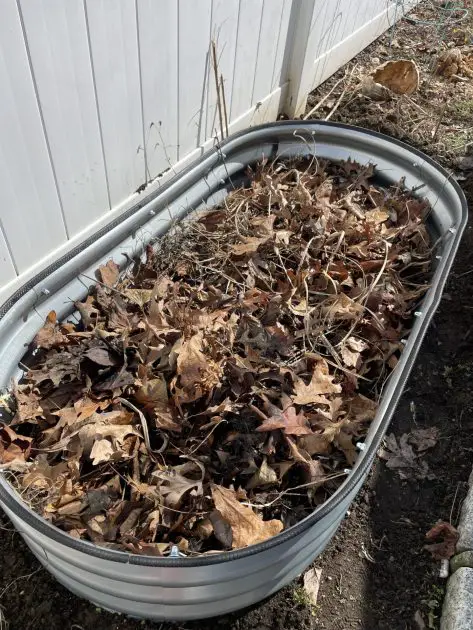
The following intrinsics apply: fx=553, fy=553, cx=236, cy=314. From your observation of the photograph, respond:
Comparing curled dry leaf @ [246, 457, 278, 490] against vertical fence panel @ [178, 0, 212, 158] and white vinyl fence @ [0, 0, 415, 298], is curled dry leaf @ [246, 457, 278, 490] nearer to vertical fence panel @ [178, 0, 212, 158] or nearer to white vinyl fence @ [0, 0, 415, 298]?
white vinyl fence @ [0, 0, 415, 298]

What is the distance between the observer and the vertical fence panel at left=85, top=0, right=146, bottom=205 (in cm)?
189

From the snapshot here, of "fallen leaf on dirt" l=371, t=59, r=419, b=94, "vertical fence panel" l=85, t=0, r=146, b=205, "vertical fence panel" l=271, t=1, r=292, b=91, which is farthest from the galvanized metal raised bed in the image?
"fallen leaf on dirt" l=371, t=59, r=419, b=94

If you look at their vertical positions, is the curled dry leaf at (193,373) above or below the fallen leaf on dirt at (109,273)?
above

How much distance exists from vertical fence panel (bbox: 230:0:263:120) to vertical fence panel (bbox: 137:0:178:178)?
524mm

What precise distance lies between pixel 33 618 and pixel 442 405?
1732 mm

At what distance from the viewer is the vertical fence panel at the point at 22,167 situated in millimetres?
1617

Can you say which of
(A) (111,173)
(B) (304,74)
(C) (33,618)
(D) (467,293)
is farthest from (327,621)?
(B) (304,74)

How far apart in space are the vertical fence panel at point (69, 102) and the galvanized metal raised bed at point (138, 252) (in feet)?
0.66

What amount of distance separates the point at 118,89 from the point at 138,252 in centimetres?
63

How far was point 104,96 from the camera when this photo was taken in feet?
6.72

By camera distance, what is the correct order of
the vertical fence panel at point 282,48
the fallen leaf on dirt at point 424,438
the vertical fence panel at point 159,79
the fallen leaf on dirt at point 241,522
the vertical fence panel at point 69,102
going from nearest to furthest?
the fallen leaf on dirt at point 241,522 < the vertical fence panel at point 69,102 < the vertical fence panel at point 159,79 < the fallen leaf on dirt at point 424,438 < the vertical fence panel at point 282,48

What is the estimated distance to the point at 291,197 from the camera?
2697 millimetres

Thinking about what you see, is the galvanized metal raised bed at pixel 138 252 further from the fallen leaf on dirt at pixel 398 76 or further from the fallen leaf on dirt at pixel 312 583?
the fallen leaf on dirt at pixel 398 76

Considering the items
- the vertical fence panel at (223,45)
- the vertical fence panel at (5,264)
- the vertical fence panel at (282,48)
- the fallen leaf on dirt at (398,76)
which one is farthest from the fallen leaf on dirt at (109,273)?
the fallen leaf on dirt at (398,76)
